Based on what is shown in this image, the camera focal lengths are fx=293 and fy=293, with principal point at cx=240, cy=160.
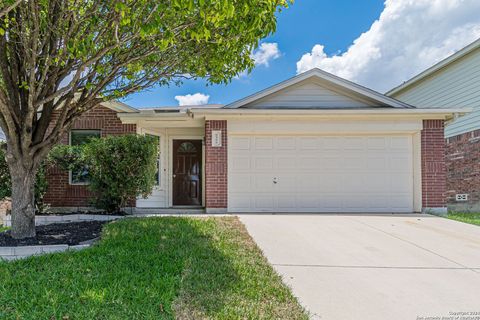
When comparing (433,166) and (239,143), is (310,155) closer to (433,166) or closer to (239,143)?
(239,143)

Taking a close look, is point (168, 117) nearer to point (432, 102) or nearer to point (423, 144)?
point (423, 144)

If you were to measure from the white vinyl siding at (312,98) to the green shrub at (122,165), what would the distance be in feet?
13.5

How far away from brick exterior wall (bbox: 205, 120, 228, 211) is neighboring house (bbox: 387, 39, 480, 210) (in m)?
8.20

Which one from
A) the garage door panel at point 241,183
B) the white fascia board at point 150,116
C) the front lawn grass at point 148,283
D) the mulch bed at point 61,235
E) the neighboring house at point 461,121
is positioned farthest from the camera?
the neighboring house at point 461,121

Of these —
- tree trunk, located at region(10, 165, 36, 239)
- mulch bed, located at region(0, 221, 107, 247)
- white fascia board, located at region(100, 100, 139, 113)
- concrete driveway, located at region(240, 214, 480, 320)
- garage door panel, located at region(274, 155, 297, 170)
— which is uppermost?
white fascia board, located at region(100, 100, 139, 113)

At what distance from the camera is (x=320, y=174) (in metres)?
8.92

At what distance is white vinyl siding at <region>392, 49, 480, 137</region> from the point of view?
1090 cm

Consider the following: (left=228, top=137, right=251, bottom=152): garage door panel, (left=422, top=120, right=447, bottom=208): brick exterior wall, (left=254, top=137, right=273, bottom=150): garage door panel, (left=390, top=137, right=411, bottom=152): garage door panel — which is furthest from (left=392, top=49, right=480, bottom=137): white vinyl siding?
(left=228, top=137, right=251, bottom=152): garage door panel

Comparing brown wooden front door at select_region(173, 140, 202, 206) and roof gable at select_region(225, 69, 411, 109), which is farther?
brown wooden front door at select_region(173, 140, 202, 206)

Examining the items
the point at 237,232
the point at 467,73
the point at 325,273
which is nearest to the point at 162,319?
the point at 325,273

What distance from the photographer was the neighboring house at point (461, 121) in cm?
1072

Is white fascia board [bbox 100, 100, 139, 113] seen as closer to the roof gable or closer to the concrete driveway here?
the roof gable

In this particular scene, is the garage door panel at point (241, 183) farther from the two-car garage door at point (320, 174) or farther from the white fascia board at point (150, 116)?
the white fascia board at point (150, 116)

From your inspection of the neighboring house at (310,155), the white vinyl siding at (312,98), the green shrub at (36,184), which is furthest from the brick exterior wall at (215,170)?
the green shrub at (36,184)
